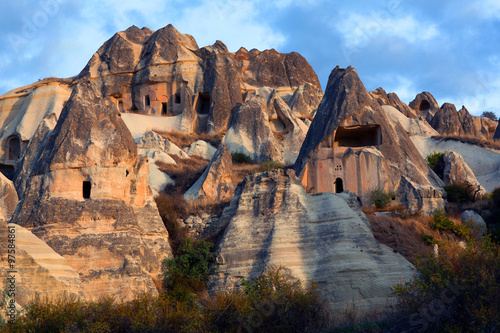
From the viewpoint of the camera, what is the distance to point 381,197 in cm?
2302

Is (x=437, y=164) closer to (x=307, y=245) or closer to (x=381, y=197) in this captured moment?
(x=381, y=197)

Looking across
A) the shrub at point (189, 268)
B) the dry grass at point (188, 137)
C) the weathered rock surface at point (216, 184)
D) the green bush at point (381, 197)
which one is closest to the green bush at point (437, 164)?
the green bush at point (381, 197)

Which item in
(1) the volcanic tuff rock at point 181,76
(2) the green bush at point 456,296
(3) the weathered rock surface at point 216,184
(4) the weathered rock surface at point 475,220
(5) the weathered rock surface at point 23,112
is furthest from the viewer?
(1) the volcanic tuff rock at point 181,76

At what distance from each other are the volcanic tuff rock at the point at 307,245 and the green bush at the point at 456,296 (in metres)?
1.65

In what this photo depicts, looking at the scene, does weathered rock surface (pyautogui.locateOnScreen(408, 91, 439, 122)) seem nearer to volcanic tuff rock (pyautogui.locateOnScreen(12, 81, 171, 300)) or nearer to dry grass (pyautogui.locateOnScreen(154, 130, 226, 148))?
dry grass (pyautogui.locateOnScreen(154, 130, 226, 148))

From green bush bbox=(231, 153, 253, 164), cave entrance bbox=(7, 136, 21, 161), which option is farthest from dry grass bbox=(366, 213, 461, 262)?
cave entrance bbox=(7, 136, 21, 161)

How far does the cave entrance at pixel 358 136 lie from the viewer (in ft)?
85.4

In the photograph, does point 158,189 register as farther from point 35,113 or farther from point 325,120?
point 35,113

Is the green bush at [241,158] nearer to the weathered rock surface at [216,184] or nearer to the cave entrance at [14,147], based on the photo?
the weathered rock surface at [216,184]

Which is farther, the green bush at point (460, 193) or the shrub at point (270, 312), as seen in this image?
the green bush at point (460, 193)

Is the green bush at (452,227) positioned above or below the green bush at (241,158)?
below

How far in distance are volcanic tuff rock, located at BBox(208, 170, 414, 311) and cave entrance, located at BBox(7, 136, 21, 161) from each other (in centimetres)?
2967

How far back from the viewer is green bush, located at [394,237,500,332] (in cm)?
967

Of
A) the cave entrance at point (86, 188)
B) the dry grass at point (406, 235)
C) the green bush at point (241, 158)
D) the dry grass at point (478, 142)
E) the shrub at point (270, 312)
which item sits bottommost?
the shrub at point (270, 312)
